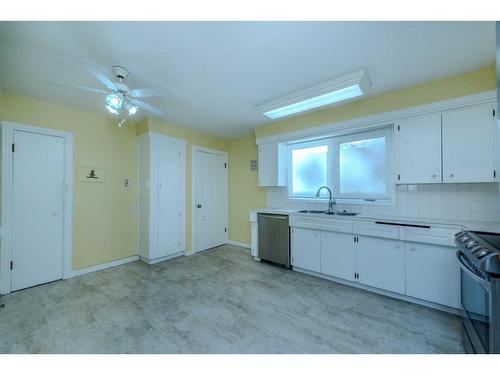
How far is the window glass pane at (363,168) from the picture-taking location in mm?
2908

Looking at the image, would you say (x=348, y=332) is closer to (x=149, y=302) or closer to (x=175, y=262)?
(x=149, y=302)

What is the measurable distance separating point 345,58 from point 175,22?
5.02 ft

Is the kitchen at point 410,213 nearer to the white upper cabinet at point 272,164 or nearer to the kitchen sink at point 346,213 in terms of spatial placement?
the kitchen sink at point 346,213

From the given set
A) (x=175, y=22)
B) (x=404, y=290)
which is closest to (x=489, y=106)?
(x=404, y=290)

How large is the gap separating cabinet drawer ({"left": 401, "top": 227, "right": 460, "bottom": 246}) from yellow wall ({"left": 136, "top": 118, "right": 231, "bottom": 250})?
3499mm

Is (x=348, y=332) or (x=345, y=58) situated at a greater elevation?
(x=345, y=58)

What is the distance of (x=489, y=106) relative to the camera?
2.09 metres

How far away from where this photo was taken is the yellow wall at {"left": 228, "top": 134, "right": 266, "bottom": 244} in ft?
14.8

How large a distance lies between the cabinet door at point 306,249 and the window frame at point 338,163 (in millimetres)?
677

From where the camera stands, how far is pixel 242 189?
472 centimetres

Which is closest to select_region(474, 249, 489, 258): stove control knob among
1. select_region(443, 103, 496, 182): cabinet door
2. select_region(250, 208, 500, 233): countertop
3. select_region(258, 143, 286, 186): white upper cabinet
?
select_region(250, 208, 500, 233): countertop

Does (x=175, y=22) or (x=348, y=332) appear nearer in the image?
(x=175, y=22)

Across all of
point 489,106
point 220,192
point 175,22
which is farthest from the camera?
point 220,192

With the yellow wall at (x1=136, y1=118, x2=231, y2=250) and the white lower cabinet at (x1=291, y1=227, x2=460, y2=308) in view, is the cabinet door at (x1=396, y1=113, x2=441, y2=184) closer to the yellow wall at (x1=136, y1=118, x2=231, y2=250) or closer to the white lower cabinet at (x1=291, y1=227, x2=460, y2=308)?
the white lower cabinet at (x1=291, y1=227, x2=460, y2=308)
